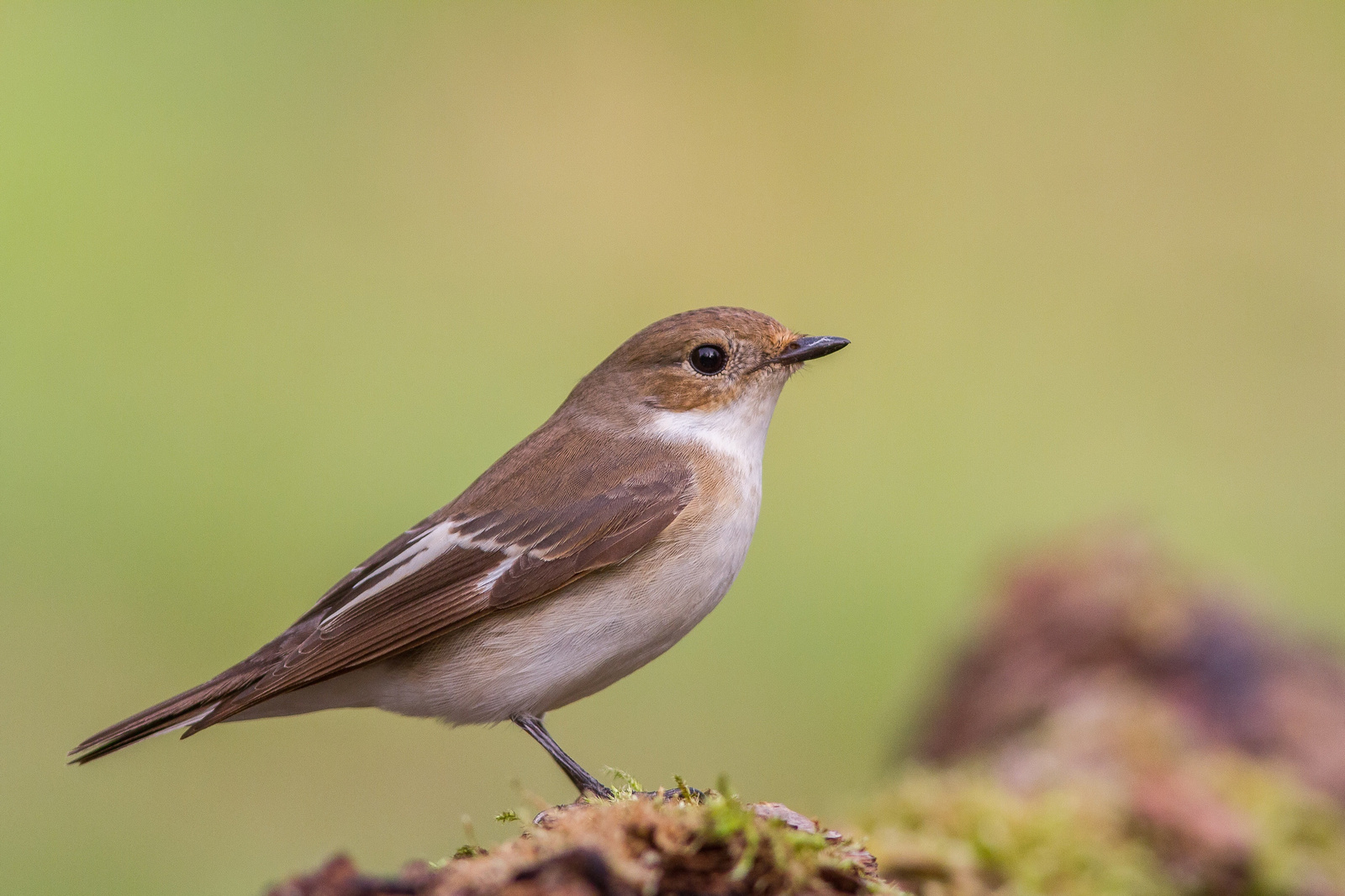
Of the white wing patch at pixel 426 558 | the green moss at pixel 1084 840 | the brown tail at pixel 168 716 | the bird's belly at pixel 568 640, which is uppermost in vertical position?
the white wing patch at pixel 426 558

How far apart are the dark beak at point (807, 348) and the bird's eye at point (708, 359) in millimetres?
220

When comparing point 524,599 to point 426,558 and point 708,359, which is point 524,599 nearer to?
point 426,558

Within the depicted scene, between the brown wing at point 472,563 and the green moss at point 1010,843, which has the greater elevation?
the brown wing at point 472,563

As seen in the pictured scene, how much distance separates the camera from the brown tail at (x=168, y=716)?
3994 mm

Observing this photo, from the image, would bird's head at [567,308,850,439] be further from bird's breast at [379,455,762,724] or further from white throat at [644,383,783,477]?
bird's breast at [379,455,762,724]

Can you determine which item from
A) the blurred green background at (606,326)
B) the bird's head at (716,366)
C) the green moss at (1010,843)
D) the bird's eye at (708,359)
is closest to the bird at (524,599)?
the bird's head at (716,366)

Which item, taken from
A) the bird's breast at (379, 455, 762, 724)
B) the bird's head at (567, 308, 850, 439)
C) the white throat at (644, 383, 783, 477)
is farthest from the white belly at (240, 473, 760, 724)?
the bird's head at (567, 308, 850, 439)

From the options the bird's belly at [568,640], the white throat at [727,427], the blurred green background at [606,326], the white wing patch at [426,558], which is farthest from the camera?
the blurred green background at [606,326]

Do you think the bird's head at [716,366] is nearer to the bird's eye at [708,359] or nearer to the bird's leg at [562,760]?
the bird's eye at [708,359]

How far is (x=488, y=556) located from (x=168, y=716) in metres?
1.17

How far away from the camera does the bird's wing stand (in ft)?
14.0

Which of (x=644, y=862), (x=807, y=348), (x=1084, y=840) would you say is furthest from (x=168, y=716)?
(x=1084, y=840)

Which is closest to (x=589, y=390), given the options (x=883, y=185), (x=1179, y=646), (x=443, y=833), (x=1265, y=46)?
(x=1179, y=646)

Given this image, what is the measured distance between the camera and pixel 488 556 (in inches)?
178
